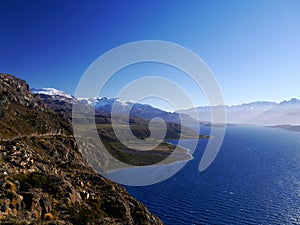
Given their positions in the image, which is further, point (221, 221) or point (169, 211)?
point (169, 211)

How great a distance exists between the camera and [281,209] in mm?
91438

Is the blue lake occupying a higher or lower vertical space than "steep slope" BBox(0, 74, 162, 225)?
lower

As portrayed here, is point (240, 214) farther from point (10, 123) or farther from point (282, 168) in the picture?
point (282, 168)

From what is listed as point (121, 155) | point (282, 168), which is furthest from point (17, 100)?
point (282, 168)

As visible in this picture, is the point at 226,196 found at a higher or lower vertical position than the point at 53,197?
lower

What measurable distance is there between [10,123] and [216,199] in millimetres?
83836

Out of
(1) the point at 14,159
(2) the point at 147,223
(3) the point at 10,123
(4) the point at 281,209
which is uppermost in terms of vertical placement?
(3) the point at 10,123

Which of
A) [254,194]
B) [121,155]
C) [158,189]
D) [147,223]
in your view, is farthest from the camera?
[121,155]

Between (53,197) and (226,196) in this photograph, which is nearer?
(53,197)

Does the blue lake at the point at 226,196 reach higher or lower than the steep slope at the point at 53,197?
lower

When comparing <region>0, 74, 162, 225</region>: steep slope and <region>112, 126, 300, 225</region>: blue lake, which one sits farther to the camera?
<region>112, 126, 300, 225</region>: blue lake

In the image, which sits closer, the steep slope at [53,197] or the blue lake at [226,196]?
the steep slope at [53,197]

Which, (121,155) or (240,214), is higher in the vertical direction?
(121,155)

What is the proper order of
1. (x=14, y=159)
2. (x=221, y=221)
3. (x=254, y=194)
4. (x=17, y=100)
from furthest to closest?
(x=17, y=100), (x=254, y=194), (x=221, y=221), (x=14, y=159)
